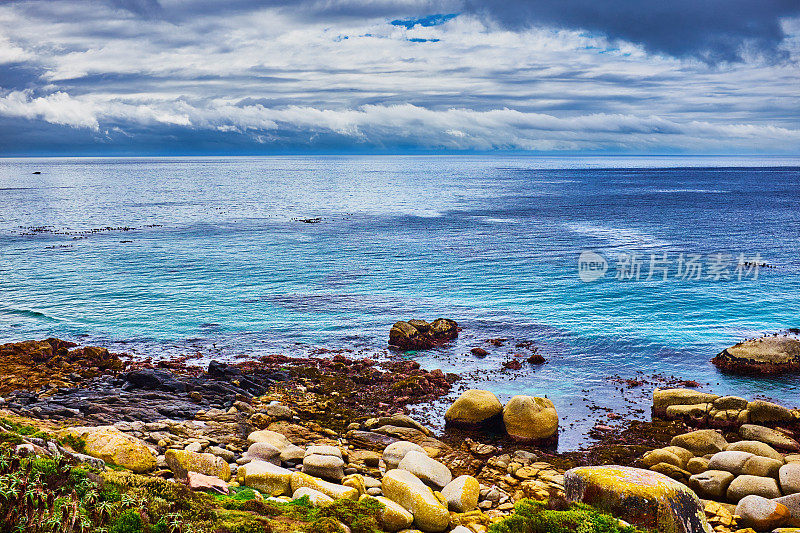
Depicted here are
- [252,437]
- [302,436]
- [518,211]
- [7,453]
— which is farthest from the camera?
[518,211]

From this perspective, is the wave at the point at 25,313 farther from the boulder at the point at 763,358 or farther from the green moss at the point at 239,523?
the boulder at the point at 763,358

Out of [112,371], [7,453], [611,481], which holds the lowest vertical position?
[112,371]

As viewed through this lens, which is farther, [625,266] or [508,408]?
[625,266]

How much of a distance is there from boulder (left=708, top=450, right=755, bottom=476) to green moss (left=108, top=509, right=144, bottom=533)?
18.6m

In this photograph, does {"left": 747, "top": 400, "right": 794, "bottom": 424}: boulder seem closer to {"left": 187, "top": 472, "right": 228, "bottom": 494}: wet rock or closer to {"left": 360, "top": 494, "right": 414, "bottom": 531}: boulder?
{"left": 360, "top": 494, "right": 414, "bottom": 531}: boulder

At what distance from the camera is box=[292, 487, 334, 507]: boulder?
14.8 m

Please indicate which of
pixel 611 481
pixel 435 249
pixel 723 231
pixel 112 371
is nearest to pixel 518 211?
pixel 723 231

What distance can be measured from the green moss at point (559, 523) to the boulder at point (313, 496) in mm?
4202

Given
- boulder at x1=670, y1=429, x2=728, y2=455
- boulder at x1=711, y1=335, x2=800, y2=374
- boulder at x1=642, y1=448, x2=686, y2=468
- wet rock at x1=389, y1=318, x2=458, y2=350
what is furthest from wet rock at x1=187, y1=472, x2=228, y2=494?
boulder at x1=711, y1=335, x2=800, y2=374

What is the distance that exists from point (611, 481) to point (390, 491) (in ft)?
20.3

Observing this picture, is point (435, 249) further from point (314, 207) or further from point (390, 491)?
point (314, 207)

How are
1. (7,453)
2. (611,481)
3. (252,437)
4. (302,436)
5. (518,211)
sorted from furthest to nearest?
1. (518,211)
2. (302,436)
3. (252,437)
4. (611,481)
5. (7,453)

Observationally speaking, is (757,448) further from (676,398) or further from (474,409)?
(474,409)

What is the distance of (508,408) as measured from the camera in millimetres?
25344
